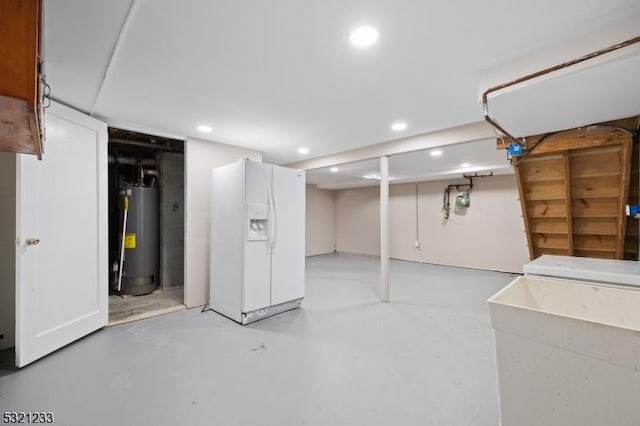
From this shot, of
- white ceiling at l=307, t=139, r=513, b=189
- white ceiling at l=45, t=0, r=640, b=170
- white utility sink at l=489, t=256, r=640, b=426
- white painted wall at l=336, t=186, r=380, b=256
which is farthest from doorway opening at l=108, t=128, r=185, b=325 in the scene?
white painted wall at l=336, t=186, r=380, b=256

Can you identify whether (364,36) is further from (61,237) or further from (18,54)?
(61,237)

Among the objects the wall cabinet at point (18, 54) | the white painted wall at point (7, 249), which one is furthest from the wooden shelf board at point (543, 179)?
the white painted wall at point (7, 249)

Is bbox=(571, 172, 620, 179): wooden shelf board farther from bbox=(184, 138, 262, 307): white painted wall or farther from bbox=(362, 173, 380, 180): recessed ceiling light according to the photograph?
bbox=(362, 173, 380, 180): recessed ceiling light

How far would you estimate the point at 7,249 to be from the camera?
7.57 ft

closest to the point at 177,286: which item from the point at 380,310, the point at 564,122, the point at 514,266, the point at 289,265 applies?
the point at 289,265

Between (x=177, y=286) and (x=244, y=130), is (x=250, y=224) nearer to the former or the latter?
(x=244, y=130)

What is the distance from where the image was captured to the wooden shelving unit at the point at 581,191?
2.16 metres

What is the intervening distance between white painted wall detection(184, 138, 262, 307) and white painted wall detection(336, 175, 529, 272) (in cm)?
531

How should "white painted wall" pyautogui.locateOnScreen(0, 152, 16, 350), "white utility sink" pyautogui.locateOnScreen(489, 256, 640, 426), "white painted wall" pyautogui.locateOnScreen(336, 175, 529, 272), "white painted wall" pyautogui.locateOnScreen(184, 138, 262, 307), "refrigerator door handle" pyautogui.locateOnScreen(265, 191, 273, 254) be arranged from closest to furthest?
"white utility sink" pyautogui.locateOnScreen(489, 256, 640, 426) < "white painted wall" pyautogui.locateOnScreen(0, 152, 16, 350) < "refrigerator door handle" pyautogui.locateOnScreen(265, 191, 273, 254) < "white painted wall" pyautogui.locateOnScreen(184, 138, 262, 307) < "white painted wall" pyautogui.locateOnScreen(336, 175, 529, 272)

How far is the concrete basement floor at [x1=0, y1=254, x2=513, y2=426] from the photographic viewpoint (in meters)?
1.59

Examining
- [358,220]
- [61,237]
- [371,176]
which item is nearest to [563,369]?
[61,237]

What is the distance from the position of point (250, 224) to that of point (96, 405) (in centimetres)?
181

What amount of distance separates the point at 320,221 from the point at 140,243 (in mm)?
5143

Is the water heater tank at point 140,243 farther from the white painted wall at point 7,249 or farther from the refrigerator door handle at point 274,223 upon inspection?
the refrigerator door handle at point 274,223
